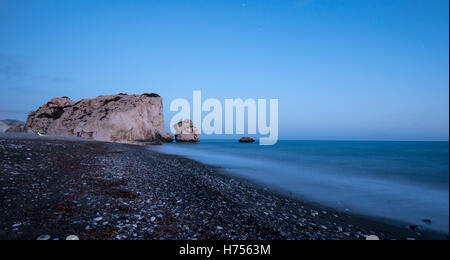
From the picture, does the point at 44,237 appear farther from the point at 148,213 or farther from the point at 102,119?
the point at 102,119

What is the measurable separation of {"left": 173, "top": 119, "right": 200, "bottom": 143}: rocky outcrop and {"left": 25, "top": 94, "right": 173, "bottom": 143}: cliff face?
23.9 m

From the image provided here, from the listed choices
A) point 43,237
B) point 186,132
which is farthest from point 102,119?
point 43,237

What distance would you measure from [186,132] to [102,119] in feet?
133

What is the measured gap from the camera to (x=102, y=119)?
1747 inches

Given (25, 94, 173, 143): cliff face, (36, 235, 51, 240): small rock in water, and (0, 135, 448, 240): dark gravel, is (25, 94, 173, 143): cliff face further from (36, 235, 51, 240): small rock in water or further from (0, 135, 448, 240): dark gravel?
(36, 235, 51, 240): small rock in water

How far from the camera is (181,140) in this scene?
270 feet

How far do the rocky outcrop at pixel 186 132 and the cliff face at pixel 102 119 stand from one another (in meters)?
23.9

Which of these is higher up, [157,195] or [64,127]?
[64,127]

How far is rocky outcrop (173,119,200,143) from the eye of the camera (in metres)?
82.3

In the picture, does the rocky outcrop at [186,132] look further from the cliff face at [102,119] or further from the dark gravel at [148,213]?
the dark gravel at [148,213]
